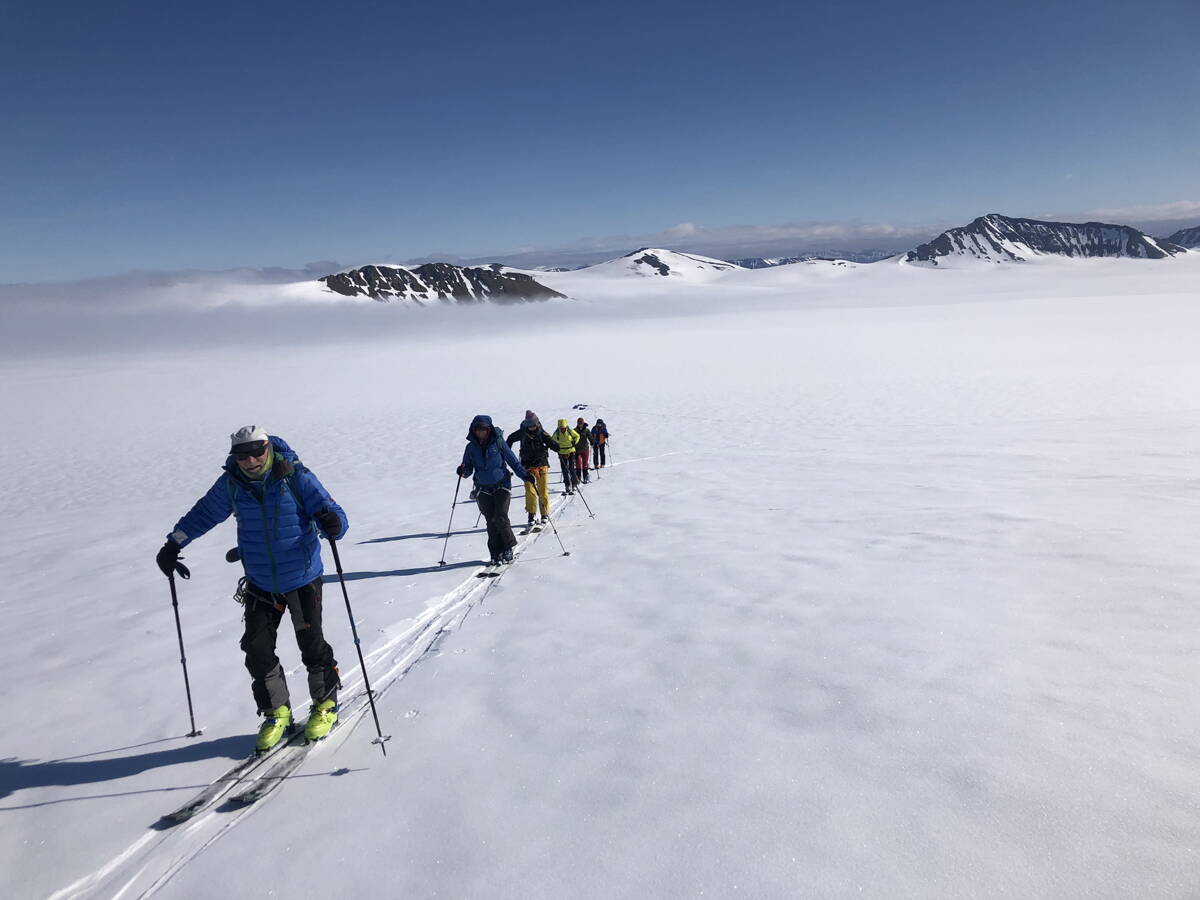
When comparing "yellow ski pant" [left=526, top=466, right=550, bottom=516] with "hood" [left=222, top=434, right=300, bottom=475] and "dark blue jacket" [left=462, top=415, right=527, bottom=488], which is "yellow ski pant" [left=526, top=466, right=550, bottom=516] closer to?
"dark blue jacket" [left=462, top=415, right=527, bottom=488]

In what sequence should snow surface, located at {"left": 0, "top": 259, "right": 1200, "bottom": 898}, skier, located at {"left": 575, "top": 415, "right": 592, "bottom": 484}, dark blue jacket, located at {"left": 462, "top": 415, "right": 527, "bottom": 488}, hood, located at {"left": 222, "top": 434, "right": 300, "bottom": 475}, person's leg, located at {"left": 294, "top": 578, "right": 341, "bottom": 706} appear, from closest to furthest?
snow surface, located at {"left": 0, "top": 259, "right": 1200, "bottom": 898}, hood, located at {"left": 222, "top": 434, "right": 300, "bottom": 475}, person's leg, located at {"left": 294, "top": 578, "right": 341, "bottom": 706}, dark blue jacket, located at {"left": 462, "top": 415, "right": 527, "bottom": 488}, skier, located at {"left": 575, "top": 415, "right": 592, "bottom": 484}

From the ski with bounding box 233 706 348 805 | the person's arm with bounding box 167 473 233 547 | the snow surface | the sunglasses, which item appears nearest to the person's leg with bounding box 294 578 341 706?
the ski with bounding box 233 706 348 805

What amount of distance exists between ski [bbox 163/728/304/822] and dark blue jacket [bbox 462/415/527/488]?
436 cm

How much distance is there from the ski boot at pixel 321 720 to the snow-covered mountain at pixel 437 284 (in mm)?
163176

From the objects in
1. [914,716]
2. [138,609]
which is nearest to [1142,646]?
[914,716]

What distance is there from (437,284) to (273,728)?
181 m

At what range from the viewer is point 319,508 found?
486 centimetres

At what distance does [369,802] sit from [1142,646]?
5683 millimetres

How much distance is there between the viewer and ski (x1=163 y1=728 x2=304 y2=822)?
4.09 m

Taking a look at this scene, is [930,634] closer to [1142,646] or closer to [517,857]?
[1142,646]

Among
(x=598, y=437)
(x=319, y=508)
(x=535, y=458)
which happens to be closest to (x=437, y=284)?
(x=598, y=437)

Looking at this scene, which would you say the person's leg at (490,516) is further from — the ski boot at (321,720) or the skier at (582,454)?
the skier at (582,454)

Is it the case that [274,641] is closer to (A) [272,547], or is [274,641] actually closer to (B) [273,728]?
(B) [273,728]

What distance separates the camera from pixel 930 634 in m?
5.30
